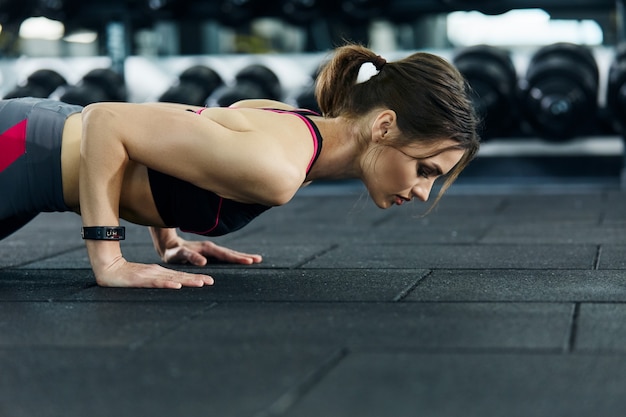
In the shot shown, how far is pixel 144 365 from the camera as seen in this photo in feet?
3.91

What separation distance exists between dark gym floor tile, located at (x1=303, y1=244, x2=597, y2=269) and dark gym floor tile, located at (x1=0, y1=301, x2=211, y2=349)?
1.89 feet

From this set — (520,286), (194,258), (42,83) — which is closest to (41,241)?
(194,258)

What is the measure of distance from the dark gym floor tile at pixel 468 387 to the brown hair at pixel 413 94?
0.52 metres

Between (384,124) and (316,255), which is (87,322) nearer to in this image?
(384,124)

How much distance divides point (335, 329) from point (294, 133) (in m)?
0.41

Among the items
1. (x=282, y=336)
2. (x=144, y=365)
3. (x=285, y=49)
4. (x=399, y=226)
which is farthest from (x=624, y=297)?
(x=285, y=49)

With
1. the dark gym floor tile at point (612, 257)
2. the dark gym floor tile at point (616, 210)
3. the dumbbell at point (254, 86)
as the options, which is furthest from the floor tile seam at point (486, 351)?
the dumbbell at point (254, 86)

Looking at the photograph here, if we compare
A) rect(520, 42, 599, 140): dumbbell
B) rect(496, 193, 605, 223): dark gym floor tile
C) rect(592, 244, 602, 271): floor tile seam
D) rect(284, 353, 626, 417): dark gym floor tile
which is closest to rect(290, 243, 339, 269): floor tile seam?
rect(592, 244, 602, 271): floor tile seam

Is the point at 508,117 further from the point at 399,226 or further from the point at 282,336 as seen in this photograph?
the point at 282,336

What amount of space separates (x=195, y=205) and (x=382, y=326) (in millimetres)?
514

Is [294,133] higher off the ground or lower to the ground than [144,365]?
higher

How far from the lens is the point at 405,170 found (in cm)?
164

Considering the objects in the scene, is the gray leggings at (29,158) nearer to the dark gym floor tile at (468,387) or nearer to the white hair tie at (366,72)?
the white hair tie at (366,72)

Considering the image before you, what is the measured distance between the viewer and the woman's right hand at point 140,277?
1.69 metres
